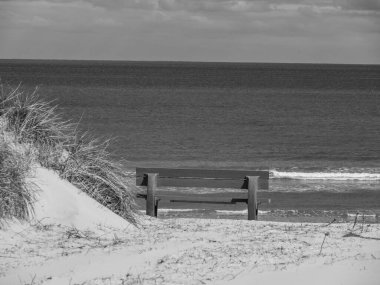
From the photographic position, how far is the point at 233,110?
59.1 m

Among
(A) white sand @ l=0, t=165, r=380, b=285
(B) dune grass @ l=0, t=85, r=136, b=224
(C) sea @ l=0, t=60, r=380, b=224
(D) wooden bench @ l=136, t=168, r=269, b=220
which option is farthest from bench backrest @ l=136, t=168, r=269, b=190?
(A) white sand @ l=0, t=165, r=380, b=285

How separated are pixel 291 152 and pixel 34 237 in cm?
2528

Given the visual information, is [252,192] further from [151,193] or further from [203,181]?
[151,193]

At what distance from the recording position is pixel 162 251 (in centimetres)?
728

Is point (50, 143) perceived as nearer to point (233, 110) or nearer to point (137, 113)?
point (137, 113)

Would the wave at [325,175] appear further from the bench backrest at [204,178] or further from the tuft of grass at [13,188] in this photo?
the tuft of grass at [13,188]

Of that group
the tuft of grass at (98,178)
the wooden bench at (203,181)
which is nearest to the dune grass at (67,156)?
the tuft of grass at (98,178)

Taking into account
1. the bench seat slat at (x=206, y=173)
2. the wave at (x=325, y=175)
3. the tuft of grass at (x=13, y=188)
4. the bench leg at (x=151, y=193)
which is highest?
the tuft of grass at (x=13, y=188)

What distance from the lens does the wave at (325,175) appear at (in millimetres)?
24688

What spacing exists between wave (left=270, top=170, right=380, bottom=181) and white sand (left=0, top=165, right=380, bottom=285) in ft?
50.0

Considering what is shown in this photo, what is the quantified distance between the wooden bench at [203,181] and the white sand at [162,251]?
91.1 inches

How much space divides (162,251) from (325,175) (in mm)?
18831

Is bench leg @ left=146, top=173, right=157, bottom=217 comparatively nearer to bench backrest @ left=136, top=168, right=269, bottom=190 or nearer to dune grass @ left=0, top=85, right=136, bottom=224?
bench backrest @ left=136, top=168, right=269, bottom=190

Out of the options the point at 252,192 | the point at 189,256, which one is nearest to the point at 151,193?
the point at 252,192
